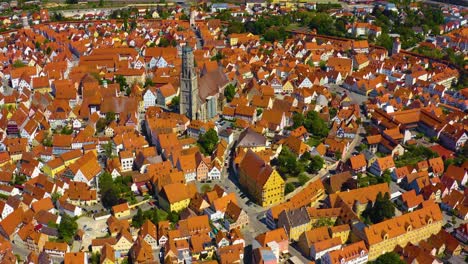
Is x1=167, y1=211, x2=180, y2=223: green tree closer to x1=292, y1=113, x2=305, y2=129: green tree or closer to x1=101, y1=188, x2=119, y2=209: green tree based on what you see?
x1=101, y1=188, x2=119, y2=209: green tree

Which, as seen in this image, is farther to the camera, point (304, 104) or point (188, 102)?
point (304, 104)

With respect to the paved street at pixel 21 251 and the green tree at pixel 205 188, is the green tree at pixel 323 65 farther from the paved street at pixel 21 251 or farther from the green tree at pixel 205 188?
the paved street at pixel 21 251

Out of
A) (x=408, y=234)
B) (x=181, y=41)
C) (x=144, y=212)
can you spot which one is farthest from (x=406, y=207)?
(x=181, y=41)

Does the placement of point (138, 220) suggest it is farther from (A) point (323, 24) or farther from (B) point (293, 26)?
(B) point (293, 26)

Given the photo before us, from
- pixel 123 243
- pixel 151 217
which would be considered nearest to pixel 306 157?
pixel 151 217

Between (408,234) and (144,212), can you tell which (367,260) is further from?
(144,212)

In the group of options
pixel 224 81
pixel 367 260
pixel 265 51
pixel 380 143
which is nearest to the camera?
pixel 367 260

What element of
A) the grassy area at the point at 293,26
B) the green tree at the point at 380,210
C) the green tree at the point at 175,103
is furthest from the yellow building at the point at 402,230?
the grassy area at the point at 293,26
